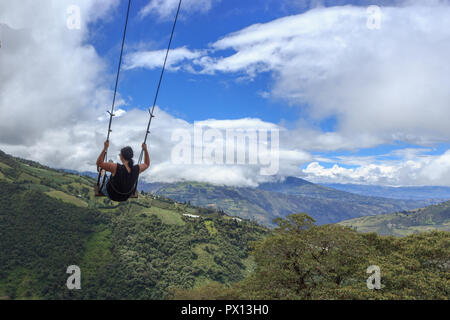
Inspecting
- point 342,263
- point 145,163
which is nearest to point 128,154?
point 145,163

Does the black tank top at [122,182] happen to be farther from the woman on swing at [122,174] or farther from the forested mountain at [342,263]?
the forested mountain at [342,263]

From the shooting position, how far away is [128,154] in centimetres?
690

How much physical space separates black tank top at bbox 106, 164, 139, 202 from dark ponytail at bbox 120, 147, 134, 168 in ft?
0.52

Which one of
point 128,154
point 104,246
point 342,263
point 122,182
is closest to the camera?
point 128,154

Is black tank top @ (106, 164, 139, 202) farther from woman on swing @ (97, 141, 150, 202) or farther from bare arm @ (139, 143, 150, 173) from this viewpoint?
bare arm @ (139, 143, 150, 173)

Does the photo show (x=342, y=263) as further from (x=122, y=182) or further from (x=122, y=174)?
(x=122, y=174)

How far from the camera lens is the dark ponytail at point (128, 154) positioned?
683cm

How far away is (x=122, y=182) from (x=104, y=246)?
5844 inches

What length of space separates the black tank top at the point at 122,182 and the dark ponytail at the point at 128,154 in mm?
158

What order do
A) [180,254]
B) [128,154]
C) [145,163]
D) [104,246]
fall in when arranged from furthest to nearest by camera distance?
[180,254], [104,246], [145,163], [128,154]

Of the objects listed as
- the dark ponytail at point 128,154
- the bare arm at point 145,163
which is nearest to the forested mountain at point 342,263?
the bare arm at point 145,163

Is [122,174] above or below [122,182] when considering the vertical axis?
above
